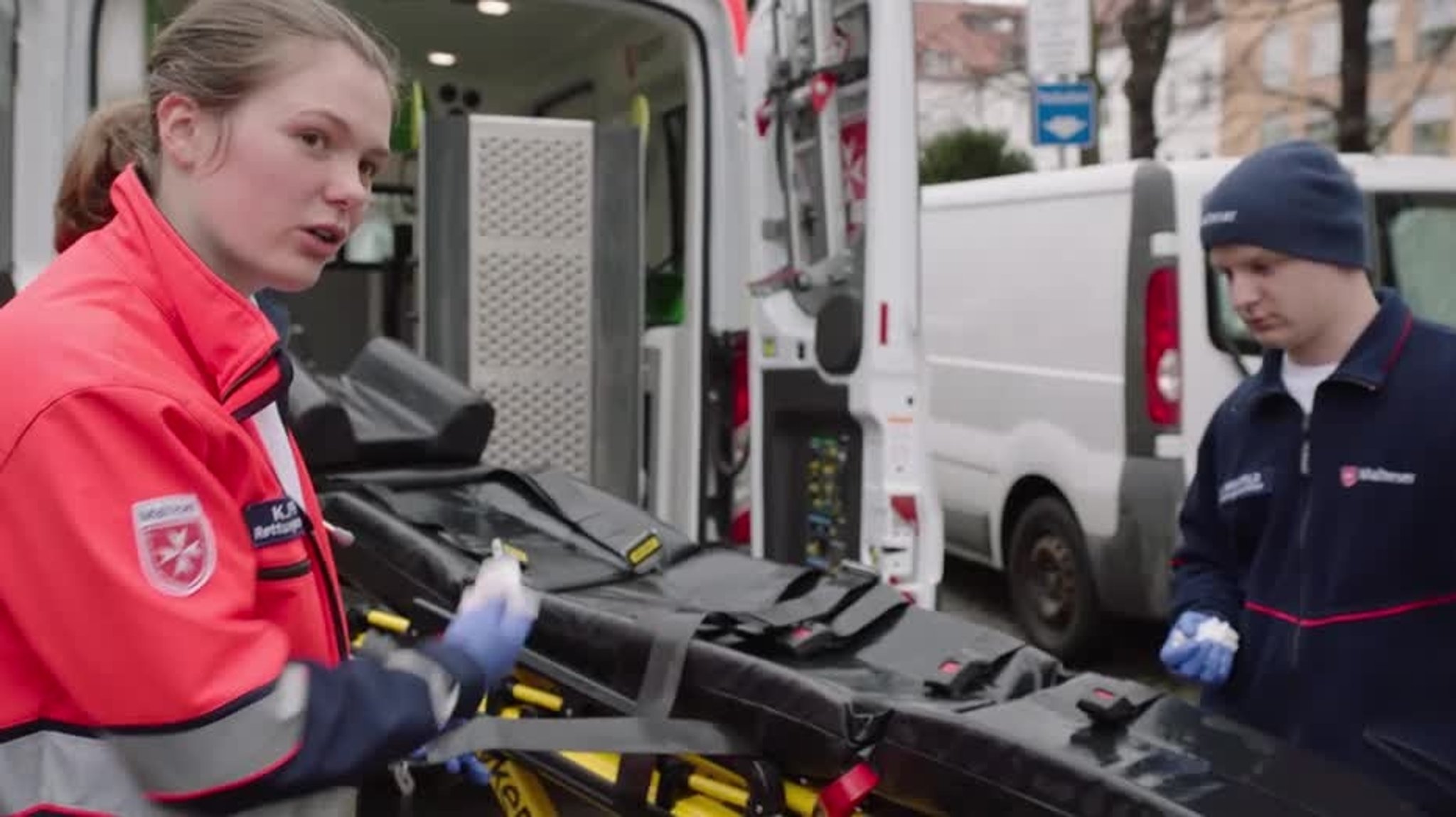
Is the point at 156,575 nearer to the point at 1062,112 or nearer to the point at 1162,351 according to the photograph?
the point at 1162,351

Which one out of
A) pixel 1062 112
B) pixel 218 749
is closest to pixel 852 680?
pixel 218 749

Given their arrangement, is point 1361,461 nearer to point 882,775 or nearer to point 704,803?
point 882,775

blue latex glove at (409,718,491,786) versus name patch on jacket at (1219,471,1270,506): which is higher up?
name patch on jacket at (1219,471,1270,506)

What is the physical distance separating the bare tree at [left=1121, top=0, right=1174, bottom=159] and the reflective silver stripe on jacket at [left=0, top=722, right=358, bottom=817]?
11.7 m

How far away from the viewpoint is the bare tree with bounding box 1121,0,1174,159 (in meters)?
11.9

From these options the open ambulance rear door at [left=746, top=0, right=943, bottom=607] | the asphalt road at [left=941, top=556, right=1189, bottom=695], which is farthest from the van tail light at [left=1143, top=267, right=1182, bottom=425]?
the open ambulance rear door at [left=746, top=0, right=943, bottom=607]

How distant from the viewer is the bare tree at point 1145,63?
11914mm

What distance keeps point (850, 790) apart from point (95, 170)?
3.71 feet

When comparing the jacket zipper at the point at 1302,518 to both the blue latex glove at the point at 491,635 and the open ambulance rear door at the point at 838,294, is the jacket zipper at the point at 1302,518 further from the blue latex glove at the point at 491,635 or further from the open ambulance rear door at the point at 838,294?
the open ambulance rear door at the point at 838,294

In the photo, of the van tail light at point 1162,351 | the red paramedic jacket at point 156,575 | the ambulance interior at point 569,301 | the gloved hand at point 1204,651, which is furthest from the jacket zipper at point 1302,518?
the van tail light at point 1162,351

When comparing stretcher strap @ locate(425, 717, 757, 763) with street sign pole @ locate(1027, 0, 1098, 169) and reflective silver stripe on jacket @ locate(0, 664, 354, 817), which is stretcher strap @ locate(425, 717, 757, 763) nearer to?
reflective silver stripe on jacket @ locate(0, 664, 354, 817)

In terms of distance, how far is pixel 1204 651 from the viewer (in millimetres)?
2229

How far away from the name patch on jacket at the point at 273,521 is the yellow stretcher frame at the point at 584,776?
26.4 inches

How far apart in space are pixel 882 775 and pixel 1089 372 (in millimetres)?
3868
